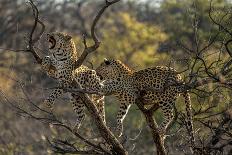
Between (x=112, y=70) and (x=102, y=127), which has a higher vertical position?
(x=112, y=70)

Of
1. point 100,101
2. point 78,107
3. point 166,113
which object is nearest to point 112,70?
point 100,101

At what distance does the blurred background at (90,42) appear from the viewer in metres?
25.2

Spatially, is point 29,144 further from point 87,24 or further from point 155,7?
point 155,7

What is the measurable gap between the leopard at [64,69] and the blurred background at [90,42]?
5227 millimetres

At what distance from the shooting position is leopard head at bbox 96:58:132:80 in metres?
12.0

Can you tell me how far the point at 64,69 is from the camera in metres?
10.8

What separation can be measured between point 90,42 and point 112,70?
16589 mm

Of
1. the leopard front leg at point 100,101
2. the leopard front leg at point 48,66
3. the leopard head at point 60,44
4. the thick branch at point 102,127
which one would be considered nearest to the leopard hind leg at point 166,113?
the thick branch at point 102,127

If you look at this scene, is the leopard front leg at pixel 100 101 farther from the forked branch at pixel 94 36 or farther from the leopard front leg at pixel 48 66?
the forked branch at pixel 94 36

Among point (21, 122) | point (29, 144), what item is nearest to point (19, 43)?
point (21, 122)

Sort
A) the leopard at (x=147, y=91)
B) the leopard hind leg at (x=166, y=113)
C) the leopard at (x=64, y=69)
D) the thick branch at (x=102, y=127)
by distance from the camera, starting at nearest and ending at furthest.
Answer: the thick branch at (x=102, y=127), the leopard at (x=64, y=69), the leopard at (x=147, y=91), the leopard hind leg at (x=166, y=113)

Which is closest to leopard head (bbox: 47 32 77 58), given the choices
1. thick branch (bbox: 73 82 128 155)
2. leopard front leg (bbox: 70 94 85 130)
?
thick branch (bbox: 73 82 128 155)

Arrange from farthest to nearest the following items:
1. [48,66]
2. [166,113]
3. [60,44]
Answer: [166,113]
[60,44]
[48,66]

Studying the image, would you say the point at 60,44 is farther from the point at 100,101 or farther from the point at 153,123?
the point at 153,123
